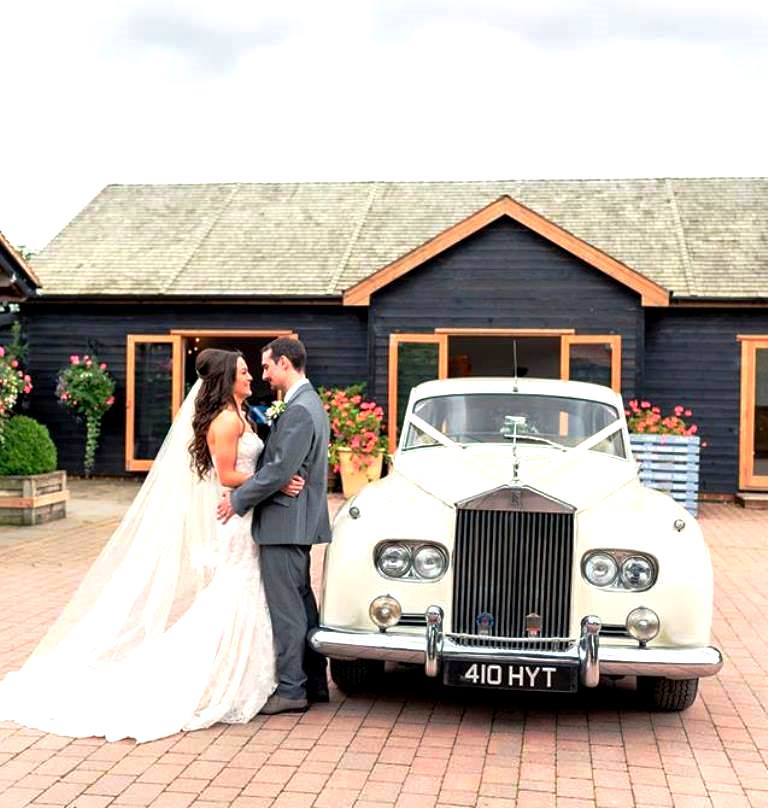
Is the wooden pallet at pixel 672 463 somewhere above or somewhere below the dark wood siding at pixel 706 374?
below

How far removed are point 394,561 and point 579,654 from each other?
101 centimetres

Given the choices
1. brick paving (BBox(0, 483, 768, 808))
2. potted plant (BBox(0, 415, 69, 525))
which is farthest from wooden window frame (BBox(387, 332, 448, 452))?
brick paving (BBox(0, 483, 768, 808))

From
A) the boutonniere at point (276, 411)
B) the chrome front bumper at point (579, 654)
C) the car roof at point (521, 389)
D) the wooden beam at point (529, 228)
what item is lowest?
the chrome front bumper at point (579, 654)

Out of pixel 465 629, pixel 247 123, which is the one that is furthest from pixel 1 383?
pixel 247 123

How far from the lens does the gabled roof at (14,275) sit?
12.1 meters

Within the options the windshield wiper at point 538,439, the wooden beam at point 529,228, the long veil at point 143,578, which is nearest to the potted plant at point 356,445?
the wooden beam at point 529,228

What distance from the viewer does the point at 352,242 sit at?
19.5 metres

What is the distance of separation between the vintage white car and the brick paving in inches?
12.7

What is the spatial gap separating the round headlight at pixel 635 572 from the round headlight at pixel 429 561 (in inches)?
34.5

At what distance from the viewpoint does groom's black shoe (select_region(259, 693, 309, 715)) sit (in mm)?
5570

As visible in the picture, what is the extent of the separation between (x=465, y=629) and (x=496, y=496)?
0.67 metres

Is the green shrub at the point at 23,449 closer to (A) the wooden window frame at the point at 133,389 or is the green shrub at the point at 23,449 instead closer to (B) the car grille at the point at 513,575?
(A) the wooden window frame at the point at 133,389

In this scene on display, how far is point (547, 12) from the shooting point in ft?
45.6

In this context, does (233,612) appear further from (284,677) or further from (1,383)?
(1,383)
